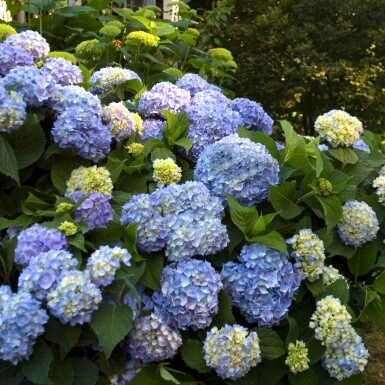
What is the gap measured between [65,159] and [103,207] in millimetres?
272

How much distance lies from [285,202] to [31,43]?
3.43 feet

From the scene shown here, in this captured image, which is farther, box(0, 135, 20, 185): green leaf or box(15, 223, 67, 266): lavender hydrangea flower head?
box(0, 135, 20, 185): green leaf

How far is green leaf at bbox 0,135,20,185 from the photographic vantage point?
1.62 m

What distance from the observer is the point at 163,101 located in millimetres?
2221

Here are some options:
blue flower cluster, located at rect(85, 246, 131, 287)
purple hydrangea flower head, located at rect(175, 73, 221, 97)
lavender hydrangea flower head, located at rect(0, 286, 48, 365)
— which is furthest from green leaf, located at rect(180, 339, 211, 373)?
purple hydrangea flower head, located at rect(175, 73, 221, 97)

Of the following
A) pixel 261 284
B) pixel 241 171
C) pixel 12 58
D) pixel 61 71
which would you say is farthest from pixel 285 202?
pixel 12 58

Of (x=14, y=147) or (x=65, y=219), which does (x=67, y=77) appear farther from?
(x=65, y=219)

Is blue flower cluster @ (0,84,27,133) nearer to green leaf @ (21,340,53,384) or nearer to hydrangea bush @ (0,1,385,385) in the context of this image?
hydrangea bush @ (0,1,385,385)

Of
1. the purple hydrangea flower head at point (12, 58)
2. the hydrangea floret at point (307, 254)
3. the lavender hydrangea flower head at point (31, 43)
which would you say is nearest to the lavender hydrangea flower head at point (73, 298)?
the hydrangea floret at point (307, 254)

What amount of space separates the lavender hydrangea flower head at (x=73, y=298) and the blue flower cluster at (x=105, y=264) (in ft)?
0.10

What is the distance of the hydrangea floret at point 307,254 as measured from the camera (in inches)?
67.1

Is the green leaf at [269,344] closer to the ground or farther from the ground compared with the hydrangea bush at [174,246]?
closer to the ground

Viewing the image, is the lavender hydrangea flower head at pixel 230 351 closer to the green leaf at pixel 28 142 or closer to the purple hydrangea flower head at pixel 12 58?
the green leaf at pixel 28 142

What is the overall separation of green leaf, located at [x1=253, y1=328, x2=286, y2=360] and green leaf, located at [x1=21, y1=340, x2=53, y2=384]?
0.53 meters
